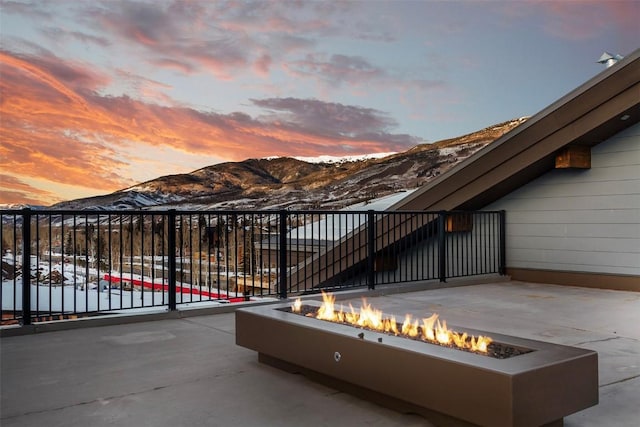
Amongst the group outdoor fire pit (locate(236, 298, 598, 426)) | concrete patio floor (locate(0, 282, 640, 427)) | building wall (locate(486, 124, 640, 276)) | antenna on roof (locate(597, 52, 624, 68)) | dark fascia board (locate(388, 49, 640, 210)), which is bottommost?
concrete patio floor (locate(0, 282, 640, 427))

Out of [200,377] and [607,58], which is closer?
[200,377]

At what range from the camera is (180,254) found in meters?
5.46

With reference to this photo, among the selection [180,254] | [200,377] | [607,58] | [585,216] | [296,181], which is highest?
[607,58]

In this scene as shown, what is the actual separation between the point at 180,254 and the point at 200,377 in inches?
97.3

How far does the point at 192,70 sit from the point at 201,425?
12.6 metres

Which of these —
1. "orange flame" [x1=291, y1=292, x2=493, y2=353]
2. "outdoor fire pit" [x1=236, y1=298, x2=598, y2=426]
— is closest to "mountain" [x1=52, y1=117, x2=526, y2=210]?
"orange flame" [x1=291, y1=292, x2=493, y2=353]

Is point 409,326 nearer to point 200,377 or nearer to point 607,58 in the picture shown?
point 200,377

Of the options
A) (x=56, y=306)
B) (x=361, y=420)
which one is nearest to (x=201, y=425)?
(x=361, y=420)

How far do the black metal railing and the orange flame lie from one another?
217 centimetres

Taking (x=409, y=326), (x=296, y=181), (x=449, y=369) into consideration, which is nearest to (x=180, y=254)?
(x=409, y=326)

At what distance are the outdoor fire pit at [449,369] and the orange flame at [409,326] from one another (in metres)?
0.01

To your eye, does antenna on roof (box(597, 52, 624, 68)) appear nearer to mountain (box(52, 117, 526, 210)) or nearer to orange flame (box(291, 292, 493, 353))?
orange flame (box(291, 292, 493, 353))

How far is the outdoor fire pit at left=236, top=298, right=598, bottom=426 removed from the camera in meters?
2.13

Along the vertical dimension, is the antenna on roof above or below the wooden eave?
above
